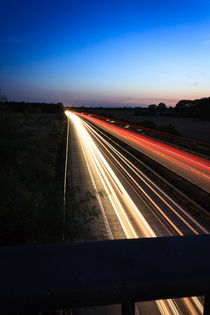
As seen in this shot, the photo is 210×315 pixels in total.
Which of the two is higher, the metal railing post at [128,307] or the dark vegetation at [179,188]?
the metal railing post at [128,307]

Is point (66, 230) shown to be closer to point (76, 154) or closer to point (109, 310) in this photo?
point (109, 310)

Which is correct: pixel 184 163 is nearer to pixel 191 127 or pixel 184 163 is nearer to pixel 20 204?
pixel 20 204

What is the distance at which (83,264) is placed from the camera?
2.93 feet

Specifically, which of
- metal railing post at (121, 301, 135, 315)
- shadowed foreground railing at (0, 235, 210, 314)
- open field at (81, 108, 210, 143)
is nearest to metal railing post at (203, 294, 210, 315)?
shadowed foreground railing at (0, 235, 210, 314)

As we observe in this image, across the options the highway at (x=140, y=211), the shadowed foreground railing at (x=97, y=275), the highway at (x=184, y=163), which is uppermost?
the shadowed foreground railing at (x=97, y=275)

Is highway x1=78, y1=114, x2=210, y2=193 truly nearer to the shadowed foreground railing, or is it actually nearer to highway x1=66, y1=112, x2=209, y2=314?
highway x1=66, y1=112, x2=209, y2=314

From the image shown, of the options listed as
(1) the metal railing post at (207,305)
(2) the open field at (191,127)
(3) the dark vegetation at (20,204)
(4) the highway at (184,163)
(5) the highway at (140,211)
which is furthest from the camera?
(2) the open field at (191,127)

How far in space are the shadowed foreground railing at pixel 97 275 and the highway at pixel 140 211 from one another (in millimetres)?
5180

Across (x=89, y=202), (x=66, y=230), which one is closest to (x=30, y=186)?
(x=89, y=202)

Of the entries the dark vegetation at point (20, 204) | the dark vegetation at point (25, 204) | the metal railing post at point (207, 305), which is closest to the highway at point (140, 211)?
the dark vegetation at point (25, 204)

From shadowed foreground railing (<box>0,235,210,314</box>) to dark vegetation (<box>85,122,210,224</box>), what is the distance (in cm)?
1045

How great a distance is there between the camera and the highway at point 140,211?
5484 millimetres

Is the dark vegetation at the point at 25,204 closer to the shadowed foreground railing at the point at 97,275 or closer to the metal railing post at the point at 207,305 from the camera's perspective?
the shadowed foreground railing at the point at 97,275

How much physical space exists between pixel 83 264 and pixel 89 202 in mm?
11338
